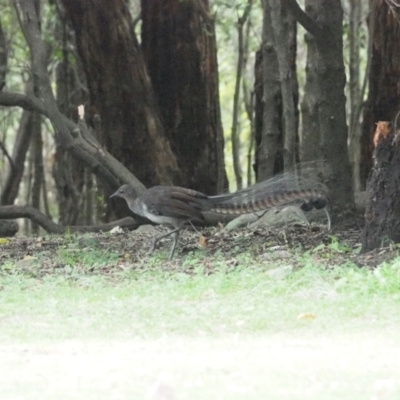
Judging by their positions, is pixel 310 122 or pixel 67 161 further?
pixel 67 161

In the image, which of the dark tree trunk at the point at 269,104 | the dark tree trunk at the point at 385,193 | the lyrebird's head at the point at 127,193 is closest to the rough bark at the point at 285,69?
the dark tree trunk at the point at 269,104

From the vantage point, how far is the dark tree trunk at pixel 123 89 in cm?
1559

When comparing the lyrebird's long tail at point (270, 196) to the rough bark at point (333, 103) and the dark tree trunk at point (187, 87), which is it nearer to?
the rough bark at point (333, 103)

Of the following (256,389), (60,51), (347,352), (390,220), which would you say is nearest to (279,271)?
(390,220)

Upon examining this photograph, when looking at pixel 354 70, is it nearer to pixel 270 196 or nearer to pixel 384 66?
pixel 384 66

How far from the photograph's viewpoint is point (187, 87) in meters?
16.3

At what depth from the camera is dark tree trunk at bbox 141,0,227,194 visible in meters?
16.2

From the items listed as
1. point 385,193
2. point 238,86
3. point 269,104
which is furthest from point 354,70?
point 385,193

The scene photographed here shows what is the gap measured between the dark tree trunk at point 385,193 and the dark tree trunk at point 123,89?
6.36 metres

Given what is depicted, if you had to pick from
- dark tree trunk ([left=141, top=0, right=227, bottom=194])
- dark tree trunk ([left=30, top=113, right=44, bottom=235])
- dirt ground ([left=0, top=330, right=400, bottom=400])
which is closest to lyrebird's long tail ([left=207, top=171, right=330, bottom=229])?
dirt ground ([left=0, top=330, right=400, bottom=400])

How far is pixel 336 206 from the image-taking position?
463 inches

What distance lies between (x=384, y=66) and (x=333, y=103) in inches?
174

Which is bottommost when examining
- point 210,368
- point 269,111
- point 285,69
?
point 210,368

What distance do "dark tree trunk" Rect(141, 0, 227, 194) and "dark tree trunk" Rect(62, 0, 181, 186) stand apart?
579 millimetres
